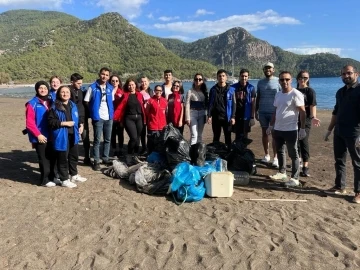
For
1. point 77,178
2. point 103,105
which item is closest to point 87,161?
point 77,178

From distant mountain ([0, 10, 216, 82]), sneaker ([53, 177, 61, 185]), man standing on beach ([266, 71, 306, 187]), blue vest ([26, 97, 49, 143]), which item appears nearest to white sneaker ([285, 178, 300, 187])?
man standing on beach ([266, 71, 306, 187])

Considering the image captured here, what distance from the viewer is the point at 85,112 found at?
6.53 metres

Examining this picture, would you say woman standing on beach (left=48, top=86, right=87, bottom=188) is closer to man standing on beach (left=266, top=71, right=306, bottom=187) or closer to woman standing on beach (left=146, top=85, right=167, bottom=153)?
woman standing on beach (left=146, top=85, right=167, bottom=153)

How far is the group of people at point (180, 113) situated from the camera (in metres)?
5.29

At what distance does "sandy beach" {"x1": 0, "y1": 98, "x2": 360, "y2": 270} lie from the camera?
3395mm

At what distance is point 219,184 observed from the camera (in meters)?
5.08

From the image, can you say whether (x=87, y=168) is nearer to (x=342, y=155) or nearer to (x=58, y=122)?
(x=58, y=122)

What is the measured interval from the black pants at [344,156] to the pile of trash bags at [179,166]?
1.49 meters

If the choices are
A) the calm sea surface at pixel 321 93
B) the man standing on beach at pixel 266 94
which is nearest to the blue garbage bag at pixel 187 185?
the man standing on beach at pixel 266 94

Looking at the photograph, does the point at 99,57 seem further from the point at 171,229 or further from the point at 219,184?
the point at 171,229

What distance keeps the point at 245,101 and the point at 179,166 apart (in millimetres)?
2269

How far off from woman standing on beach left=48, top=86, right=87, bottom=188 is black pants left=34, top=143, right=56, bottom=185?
0.19m

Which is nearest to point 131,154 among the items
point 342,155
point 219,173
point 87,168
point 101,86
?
point 87,168

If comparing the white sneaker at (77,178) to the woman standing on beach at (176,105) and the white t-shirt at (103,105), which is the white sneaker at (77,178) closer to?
the white t-shirt at (103,105)
